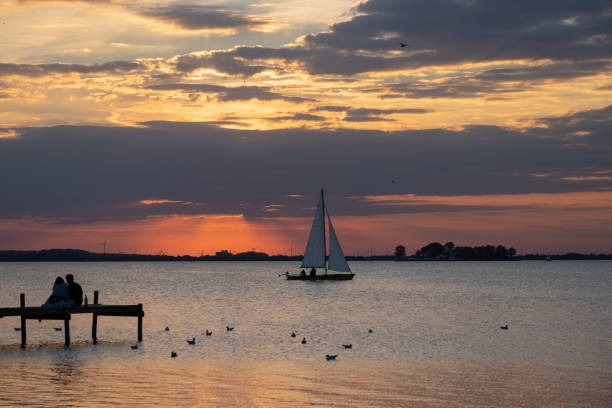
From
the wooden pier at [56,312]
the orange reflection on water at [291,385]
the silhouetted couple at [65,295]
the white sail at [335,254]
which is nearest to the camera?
the orange reflection on water at [291,385]

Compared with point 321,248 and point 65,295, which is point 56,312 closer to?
point 65,295

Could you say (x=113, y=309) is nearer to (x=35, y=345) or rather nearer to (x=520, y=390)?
(x=35, y=345)

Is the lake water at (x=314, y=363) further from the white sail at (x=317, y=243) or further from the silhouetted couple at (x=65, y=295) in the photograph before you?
the white sail at (x=317, y=243)

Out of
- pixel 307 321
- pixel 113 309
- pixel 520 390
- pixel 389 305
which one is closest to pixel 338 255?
pixel 389 305

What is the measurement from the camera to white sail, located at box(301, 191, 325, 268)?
10912cm

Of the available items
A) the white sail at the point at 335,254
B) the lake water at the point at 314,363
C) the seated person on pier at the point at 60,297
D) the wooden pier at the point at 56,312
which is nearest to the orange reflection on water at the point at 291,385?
the lake water at the point at 314,363

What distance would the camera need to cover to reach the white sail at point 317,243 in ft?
358

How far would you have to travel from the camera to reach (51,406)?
969 inches

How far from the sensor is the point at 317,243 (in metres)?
111

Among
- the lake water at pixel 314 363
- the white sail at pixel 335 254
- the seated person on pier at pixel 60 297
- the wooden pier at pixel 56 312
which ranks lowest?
the lake water at pixel 314 363

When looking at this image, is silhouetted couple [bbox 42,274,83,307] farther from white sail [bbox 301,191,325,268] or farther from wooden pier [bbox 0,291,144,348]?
Result: white sail [bbox 301,191,325,268]

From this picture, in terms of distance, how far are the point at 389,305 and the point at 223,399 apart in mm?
55363

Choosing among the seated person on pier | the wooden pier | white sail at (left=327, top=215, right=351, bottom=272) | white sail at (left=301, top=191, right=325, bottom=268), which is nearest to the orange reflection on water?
the wooden pier

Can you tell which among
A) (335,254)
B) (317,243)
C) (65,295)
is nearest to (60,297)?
(65,295)
